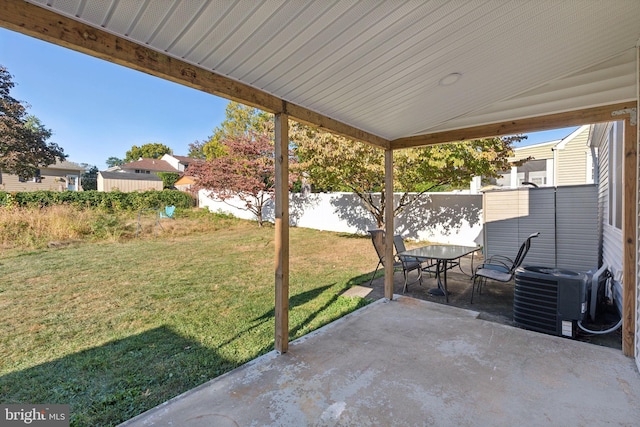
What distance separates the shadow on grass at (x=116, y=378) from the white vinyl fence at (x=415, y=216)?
7.56 meters

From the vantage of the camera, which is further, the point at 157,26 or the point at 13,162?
the point at 13,162

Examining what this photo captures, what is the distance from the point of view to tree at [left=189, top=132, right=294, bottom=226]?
39.9ft

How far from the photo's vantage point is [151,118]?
2648 cm

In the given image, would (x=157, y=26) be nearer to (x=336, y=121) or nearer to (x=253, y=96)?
(x=253, y=96)

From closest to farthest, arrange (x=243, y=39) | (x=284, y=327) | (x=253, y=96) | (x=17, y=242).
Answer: (x=243, y=39) → (x=253, y=96) → (x=284, y=327) → (x=17, y=242)

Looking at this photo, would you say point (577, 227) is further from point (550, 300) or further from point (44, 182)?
point (44, 182)

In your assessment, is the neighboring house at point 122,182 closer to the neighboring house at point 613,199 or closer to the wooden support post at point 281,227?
the wooden support post at point 281,227

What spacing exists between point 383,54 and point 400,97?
0.81 m

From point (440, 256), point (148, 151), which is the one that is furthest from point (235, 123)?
point (148, 151)

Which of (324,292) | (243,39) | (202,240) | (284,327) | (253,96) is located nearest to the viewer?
(243,39)

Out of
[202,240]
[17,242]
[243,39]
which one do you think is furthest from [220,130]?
[243,39]

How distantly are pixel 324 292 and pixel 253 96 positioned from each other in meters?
3.17

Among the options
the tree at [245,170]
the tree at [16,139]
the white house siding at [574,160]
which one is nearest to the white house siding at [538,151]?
the white house siding at [574,160]

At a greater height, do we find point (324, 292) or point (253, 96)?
point (253, 96)
